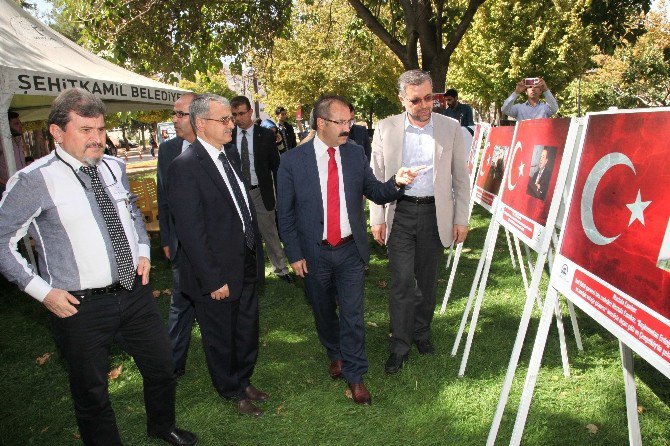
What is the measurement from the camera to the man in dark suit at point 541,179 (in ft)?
9.23

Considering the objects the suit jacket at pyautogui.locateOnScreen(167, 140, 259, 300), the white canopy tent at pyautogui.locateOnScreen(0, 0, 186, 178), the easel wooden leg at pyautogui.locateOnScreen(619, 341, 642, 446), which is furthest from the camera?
the white canopy tent at pyautogui.locateOnScreen(0, 0, 186, 178)

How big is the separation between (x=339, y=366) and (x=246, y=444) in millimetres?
1081

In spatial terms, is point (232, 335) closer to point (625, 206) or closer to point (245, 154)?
point (625, 206)

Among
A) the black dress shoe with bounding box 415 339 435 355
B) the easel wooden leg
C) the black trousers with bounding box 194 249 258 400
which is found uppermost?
the easel wooden leg

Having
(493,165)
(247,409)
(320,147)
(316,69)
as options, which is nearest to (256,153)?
(320,147)

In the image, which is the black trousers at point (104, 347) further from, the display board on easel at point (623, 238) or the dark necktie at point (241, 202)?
the display board on easel at point (623, 238)

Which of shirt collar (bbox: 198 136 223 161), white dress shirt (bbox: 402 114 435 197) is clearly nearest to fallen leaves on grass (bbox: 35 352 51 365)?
shirt collar (bbox: 198 136 223 161)

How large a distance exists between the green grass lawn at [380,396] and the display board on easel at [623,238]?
45.4 inches

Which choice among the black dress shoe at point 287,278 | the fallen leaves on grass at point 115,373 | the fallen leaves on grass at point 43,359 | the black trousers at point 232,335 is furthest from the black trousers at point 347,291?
the fallen leaves on grass at point 43,359

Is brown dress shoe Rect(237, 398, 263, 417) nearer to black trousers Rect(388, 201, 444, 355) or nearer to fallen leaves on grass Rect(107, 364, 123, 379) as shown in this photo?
black trousers Rect(388, 201, 444, 355)

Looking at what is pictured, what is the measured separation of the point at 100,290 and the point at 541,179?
270 centimetres

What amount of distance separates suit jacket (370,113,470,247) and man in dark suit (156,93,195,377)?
67.3 inches

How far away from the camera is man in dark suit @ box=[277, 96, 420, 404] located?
3.56m

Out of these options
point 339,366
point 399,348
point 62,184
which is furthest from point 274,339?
point 62,184
